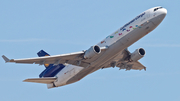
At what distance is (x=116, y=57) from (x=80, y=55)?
6811mm

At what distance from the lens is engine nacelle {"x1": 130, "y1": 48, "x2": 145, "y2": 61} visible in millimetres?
52219

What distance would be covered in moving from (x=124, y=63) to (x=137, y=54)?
406 centimetres

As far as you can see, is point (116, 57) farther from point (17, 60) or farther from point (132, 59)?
point (17, 60)

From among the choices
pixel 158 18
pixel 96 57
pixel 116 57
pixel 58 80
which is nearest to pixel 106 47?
pixel 96 57

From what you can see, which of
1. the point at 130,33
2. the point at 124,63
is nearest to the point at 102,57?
the point at 130,33

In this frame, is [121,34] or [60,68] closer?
[121,34]

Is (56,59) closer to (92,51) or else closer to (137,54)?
(92,51)

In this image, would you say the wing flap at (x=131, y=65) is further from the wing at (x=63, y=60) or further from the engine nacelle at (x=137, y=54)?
the wing at (x=63, y=60)

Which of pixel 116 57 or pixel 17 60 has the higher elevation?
pixel 116 57

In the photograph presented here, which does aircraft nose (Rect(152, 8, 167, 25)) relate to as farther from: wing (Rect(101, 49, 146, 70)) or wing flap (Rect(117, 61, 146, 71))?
wing flap (Rect(117, 61, 146, 71))

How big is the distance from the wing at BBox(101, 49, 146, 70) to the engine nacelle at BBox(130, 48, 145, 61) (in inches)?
39.0

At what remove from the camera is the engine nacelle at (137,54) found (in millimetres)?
52219

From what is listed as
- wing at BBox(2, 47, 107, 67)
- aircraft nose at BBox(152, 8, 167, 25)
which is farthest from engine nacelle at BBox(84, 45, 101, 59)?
aircraft nose at BBox(152, 8, 167, 25)

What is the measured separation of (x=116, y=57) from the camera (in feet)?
169
